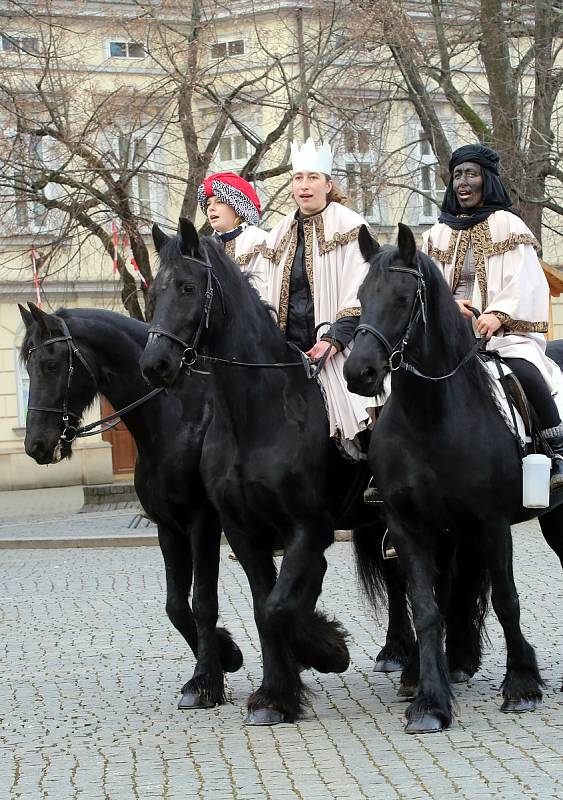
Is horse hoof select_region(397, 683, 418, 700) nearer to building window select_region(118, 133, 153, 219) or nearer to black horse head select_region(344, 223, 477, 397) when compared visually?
black horse head select_region(344, 223, 477, 397)

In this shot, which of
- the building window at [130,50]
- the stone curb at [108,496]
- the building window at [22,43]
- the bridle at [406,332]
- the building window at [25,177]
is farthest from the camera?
the stone curb at [108,496]

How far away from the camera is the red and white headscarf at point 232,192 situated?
890 centimetres

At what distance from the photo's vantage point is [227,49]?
2130 cm

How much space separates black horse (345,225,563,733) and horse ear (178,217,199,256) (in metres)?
0.83

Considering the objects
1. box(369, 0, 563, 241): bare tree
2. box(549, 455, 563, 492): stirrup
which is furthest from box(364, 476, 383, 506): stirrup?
box(369, 0, 563, 241): bare tree

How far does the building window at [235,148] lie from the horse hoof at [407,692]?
17.8 m

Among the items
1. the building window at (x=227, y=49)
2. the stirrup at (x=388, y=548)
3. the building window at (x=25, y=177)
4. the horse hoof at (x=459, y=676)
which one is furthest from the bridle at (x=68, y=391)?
the building window at (x=227, y=49)

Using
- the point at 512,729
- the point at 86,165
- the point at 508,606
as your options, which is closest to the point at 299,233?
the point at 508,606

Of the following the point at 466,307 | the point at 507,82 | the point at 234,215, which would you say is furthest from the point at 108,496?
the point at 466,307

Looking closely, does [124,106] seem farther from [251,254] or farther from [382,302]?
[382,302]

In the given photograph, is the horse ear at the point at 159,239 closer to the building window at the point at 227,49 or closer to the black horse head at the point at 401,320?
the black horse head at the point at 401,320

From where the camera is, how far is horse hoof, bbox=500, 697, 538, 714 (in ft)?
24.9

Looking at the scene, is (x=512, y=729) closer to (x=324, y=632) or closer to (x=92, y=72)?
(x=324, y=632)

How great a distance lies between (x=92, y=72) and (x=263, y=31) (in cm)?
258
